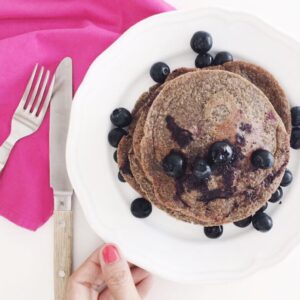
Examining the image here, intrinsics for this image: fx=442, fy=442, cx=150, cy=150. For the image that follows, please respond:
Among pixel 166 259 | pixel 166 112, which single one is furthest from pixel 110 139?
pixel 166 259

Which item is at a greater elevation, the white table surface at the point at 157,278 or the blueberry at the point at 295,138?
the blueberry at the point at 295,138

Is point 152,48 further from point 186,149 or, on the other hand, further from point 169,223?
point 169,223

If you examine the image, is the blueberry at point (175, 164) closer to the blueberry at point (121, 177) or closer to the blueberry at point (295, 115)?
the blueberry at point (121, 177)

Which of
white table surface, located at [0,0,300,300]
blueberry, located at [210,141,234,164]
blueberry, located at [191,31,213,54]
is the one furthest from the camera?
white table surface, located at [0,0,300,300]

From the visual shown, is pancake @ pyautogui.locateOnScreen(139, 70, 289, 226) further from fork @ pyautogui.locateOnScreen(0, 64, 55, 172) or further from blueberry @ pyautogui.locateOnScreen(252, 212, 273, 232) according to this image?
fork @ pyautogui.locateOnScreen(0, 64, 55, 172)

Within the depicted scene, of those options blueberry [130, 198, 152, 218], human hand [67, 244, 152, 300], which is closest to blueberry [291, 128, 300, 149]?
blueberry [130, 198, 152, 218]

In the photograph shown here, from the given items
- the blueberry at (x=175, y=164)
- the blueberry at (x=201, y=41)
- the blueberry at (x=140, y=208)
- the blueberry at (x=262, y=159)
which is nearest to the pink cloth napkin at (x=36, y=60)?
the blueberry at (x=201, y=41)
